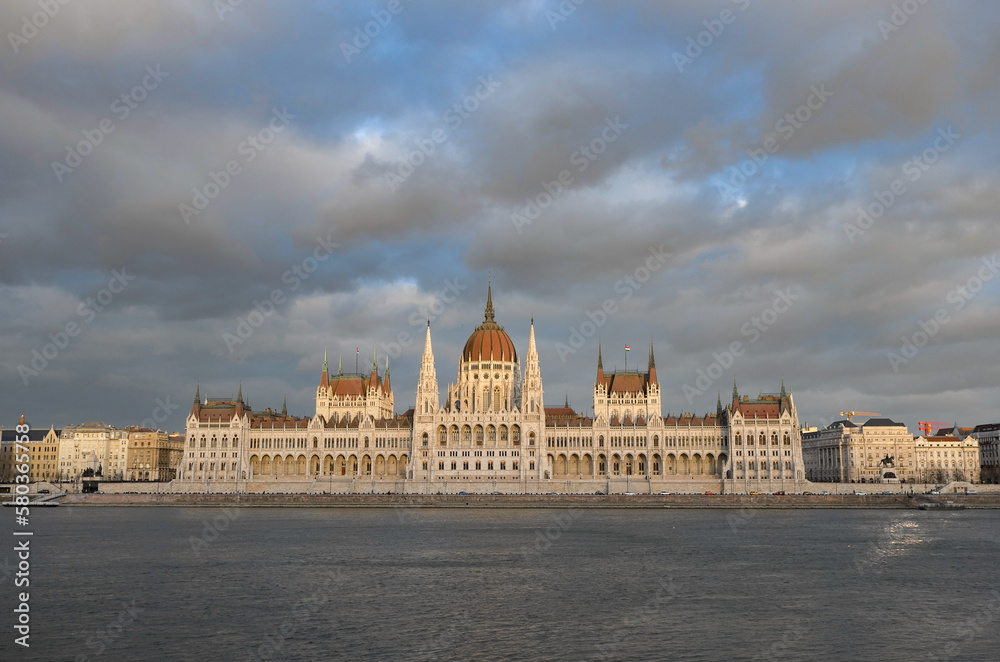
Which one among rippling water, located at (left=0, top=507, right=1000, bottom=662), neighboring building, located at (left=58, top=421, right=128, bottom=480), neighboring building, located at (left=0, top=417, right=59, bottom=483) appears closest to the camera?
rippling water, located at (left=0, top=507, right=1000, bottom=662)

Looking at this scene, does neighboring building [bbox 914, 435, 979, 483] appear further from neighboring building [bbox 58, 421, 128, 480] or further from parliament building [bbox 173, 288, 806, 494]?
neighboring building [bbox 58, 421, 128, 480]

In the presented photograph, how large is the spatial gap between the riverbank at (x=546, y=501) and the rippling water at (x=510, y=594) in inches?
1322

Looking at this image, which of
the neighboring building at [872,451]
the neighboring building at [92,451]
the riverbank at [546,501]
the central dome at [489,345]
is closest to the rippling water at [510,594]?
the riverbank at [546,501]

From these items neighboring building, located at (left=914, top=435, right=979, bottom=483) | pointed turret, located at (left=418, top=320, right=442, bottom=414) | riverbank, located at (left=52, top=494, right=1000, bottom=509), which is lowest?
riverbank, located at (left=52, top=494, right=1000, bottom=509)

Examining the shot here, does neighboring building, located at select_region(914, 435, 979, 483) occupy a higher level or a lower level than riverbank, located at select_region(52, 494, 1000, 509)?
higher

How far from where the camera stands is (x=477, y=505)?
114 m

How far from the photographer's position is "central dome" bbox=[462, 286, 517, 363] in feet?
466

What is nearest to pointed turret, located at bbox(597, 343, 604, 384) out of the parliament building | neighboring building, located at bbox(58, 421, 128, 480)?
the parliament building

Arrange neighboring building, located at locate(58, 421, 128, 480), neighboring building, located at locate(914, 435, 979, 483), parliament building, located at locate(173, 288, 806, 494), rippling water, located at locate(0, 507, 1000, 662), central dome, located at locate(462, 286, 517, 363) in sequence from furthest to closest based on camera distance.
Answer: neighboring building, located at locate(58, 421, 128, 480) < neighboring building, located at locate(914, 435, 979, 483) < central dome, located at locate(462, 286, 517, 363) < parliament building, located at locate(173, 288, 806, 494) < rippling water, located at locate(0, 507, 1000, 662)

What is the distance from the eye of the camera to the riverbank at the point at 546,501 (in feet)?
367

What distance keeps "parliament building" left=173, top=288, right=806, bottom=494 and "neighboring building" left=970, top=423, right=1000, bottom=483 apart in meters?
52.5

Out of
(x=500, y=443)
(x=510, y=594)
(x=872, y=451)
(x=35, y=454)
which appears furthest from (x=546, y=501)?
(x=35, y=454)

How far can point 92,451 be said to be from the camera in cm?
17288

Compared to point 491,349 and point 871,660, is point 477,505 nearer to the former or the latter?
point 491,349
